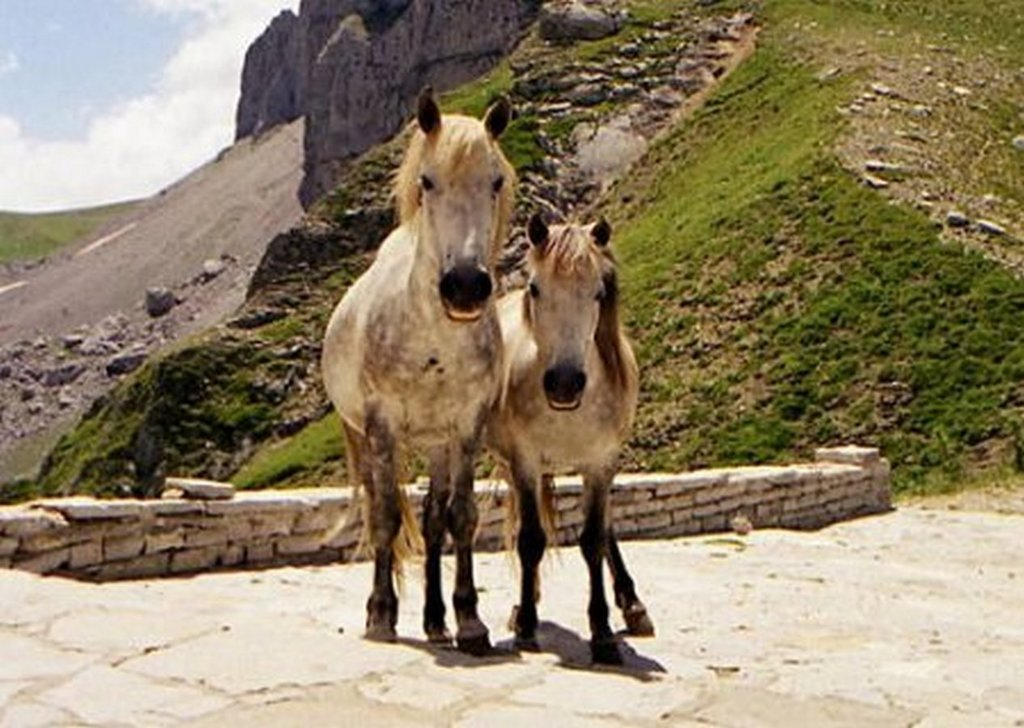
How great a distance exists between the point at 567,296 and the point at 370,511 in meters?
1.96

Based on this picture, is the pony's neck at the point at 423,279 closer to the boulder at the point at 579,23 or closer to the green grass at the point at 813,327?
the green grass at the point at 813,327

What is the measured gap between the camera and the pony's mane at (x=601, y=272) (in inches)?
329

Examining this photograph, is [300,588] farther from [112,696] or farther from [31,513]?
[112,696]

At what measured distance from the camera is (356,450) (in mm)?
9422

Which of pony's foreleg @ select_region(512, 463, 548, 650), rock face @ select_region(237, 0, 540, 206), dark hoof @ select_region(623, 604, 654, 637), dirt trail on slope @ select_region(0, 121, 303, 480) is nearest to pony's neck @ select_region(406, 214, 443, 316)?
pony's foreleg @ select_region(512, 463, 548, 650)

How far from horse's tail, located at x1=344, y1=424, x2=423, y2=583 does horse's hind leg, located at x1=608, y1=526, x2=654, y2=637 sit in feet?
4.71

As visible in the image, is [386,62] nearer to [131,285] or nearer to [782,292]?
[131,285]

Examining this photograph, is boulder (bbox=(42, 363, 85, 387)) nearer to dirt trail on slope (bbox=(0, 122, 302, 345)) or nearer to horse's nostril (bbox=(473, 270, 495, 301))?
dirt trail on slope (bbox=(0, 122, 302, 345))

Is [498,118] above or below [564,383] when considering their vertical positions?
above

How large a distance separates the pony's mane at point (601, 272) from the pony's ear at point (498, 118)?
89 cm

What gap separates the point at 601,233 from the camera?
8.80m

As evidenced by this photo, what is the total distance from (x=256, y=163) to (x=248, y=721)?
165652 millimetres

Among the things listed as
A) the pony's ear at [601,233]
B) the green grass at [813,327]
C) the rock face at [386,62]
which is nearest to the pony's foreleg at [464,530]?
the pony's ear at [601,233]

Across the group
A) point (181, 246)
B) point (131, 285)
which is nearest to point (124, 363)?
point (131, 285)
